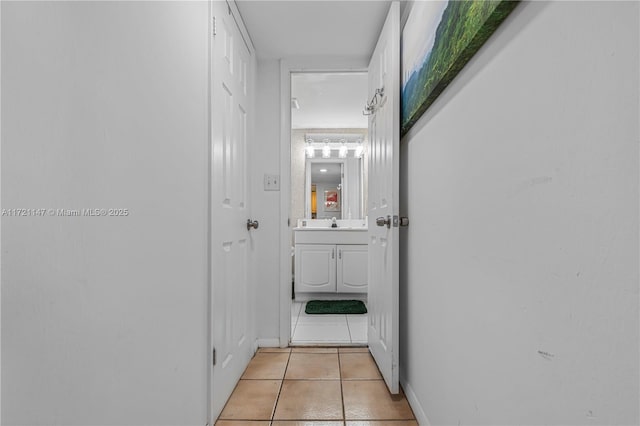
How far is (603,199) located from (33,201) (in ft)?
4.33

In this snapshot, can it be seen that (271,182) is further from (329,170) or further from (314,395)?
(329,170)

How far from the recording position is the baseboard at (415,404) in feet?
4.55

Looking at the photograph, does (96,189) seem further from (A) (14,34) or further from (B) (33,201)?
(A) (14,34)

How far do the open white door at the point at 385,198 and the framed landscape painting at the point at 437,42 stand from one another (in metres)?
0.07

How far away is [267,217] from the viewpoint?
7.91 ft

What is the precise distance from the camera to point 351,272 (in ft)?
12.3

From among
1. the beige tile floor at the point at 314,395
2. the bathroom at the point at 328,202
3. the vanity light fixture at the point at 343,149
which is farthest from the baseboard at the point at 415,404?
the vanity light fixture at the point at 343,149

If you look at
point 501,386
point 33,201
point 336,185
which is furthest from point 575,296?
point 336,185

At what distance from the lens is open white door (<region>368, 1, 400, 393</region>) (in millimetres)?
1664

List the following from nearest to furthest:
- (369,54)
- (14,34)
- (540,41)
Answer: (540,41), (14,34), (369,54)

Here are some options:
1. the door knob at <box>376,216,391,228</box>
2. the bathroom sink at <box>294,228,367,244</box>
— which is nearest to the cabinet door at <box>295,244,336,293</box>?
the bathroom sink at <box>294,228,367,244</box>

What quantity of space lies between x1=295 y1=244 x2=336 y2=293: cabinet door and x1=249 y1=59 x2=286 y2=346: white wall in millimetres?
1338

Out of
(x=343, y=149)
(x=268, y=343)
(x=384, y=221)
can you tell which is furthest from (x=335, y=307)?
(x=343, y=149)

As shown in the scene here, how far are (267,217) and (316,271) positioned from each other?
59.2 inches
